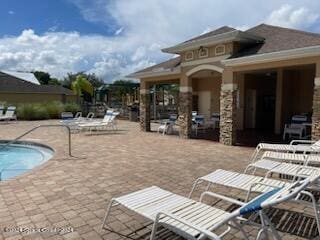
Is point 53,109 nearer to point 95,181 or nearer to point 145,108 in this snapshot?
point 145,108

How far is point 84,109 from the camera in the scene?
28.9 meters

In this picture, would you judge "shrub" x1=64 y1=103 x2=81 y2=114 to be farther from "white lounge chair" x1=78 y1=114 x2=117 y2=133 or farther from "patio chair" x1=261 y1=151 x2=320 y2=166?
"patio chair" x1=261 y1=151 x2=320 y2=166

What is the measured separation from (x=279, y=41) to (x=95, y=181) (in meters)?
8.49

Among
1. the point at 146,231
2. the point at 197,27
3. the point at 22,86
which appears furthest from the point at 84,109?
the point at 146,231

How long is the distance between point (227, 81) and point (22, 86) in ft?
108

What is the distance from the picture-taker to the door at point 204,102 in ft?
63.3

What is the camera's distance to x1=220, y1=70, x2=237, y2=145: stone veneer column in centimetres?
1119

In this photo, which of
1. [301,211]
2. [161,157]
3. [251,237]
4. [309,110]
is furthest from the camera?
[309,110]

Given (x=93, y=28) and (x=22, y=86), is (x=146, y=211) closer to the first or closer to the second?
(x=93, y=28)

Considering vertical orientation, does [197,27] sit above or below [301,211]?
above

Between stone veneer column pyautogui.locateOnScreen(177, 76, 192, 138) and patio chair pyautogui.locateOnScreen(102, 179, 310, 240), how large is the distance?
9.23m

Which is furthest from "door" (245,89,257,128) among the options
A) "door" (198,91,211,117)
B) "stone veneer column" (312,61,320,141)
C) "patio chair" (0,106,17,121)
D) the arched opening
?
"patio chair" (0,106,17,121)

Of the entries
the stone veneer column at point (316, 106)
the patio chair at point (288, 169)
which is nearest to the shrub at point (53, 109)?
the stone veneer column at point (316, 106)

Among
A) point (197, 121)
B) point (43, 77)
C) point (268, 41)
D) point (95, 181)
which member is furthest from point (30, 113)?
point (43, 77)
